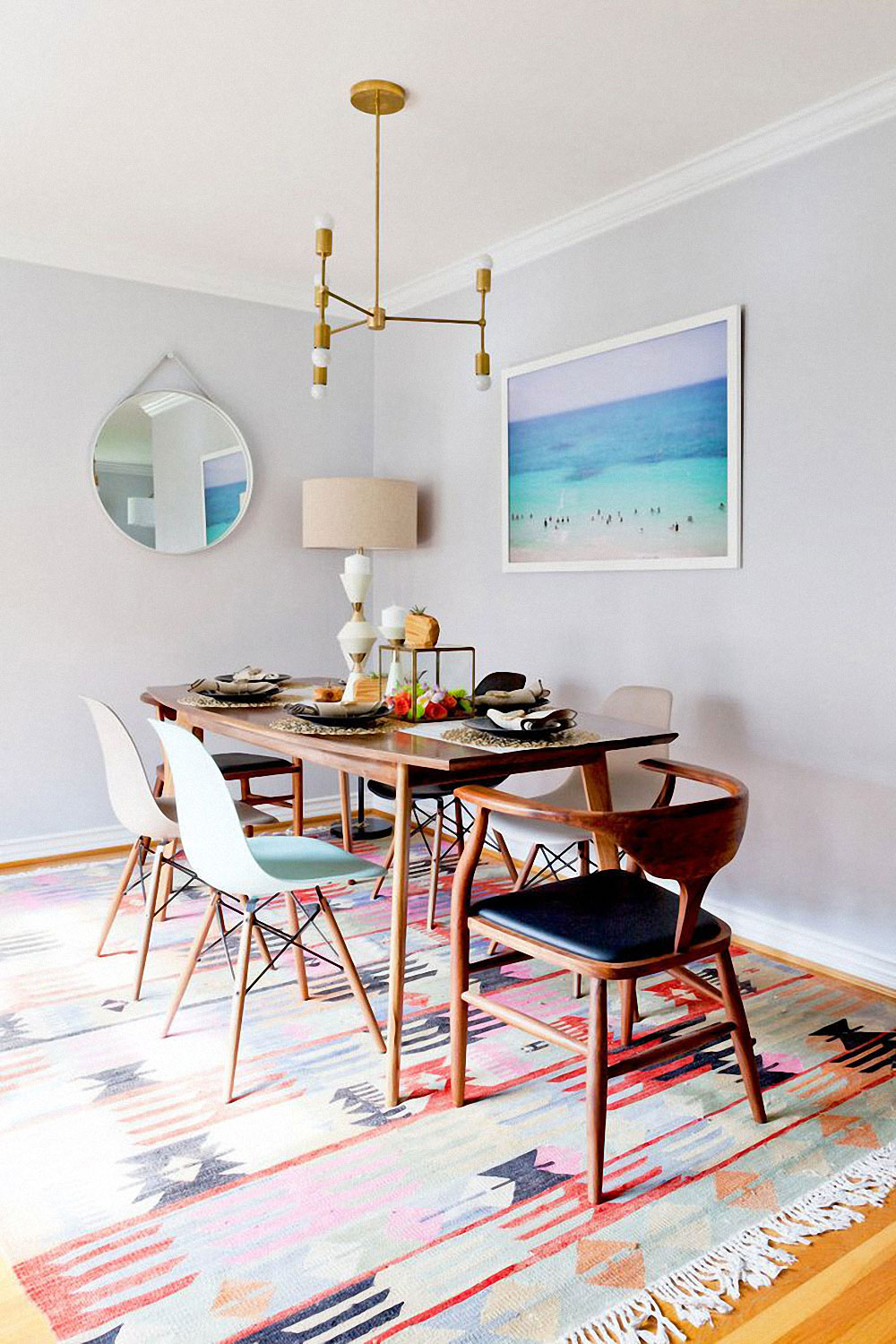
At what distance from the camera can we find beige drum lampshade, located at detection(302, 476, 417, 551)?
4.31 metres

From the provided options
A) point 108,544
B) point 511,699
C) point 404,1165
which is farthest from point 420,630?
point 108,544

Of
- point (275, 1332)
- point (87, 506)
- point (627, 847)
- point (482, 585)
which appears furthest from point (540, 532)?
point (275, 1332)

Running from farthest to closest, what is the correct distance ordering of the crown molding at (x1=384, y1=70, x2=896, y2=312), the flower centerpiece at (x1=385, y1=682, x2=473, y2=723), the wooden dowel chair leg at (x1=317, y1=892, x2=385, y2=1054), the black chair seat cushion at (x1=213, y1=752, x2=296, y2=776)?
the black chair seat cushion at (x1=213, y1=752, x2=296, y2=776) < the crown molding at (x1=384, y1=70, x2=896, y2=312) < the flower centerpiece at (x1=385, y1=682, x2=473, y2=723) < the wooden dowel chair leg at (x1=317, y1=892, x2=385, y2=1054)

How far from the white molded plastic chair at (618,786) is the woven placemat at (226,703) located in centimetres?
77

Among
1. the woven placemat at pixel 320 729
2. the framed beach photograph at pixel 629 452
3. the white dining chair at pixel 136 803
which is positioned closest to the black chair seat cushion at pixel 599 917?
the woven placemat at pixel 320 729

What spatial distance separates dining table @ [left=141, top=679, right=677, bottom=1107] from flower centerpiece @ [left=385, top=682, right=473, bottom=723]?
45mm

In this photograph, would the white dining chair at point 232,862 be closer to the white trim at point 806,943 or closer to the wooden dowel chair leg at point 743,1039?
the white trim at point 806,943

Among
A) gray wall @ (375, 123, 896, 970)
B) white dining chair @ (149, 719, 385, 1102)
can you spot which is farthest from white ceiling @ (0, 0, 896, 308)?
white dining chair @ (149, 719, 385, 1102)

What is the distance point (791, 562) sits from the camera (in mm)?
3070

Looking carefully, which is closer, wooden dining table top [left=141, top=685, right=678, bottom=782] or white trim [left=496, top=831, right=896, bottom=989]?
wooden dining table top [left=141, top=685, right=678, bottom=782]

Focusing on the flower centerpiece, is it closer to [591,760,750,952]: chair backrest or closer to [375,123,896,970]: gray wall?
[591,760,750,952]: chair backrest

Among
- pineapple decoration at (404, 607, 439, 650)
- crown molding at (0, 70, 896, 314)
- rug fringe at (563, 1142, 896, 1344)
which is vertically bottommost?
rug fringe at (563, 1142, 896, 1344)

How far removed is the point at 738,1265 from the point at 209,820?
1.32 metres

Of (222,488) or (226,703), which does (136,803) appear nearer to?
(226,703)
